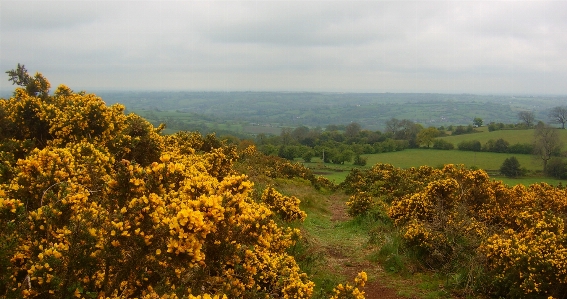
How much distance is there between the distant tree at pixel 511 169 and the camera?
47062 millimetres

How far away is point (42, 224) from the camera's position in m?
4.59

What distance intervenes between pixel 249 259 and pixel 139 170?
81.4 inches

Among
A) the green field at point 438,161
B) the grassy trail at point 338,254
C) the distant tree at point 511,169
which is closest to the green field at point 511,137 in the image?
the green field at point 438,161

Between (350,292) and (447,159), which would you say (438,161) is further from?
(350,292)

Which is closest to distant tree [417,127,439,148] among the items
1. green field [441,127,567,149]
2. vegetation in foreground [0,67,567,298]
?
green field [441,127,567,149]

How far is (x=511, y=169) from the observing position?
47531 mm

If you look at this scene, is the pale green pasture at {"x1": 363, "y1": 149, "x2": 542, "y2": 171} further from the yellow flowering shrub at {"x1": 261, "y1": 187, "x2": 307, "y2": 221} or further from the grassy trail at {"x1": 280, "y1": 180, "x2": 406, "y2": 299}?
the yellow flowering shrub at {"x1": 261, "y1": 187, "x2": 307, "y2": 221}

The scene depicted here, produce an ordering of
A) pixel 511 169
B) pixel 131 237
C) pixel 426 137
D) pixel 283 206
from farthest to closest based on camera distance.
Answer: pixel 426 137, pixel 511 169, pixel 283 206, pixel 131 237

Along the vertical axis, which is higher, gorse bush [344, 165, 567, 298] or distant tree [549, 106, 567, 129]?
distant tree [549, 106, 567, 129]

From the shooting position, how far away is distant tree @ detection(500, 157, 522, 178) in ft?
154

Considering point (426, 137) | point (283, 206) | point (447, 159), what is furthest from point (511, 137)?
point (283, 206)

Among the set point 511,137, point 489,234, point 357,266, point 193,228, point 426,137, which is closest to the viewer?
point 193,228

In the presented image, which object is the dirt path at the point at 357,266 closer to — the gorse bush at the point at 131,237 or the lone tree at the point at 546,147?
the gorse bush at the point at 131,237

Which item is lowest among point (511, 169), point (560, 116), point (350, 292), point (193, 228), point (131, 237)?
point (511, 169)
